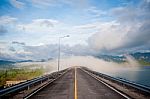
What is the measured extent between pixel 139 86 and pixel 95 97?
3415 millimetres

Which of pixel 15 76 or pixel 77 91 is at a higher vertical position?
pixel 77 91

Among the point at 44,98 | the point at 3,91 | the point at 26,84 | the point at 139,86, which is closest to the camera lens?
the point at 3,91

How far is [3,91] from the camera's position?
606 inches

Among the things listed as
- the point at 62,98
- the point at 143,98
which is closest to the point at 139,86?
the point at 143,98

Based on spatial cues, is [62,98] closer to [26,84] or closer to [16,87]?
[16,87]

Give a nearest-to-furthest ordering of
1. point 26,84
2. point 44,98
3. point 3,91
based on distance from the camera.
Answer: point 3,91, point 44,98, point 26,84

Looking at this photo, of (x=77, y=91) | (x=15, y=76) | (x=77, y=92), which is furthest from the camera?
(x=15, y=76)

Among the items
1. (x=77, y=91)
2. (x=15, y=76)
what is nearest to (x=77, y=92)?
(x=77, y=91)

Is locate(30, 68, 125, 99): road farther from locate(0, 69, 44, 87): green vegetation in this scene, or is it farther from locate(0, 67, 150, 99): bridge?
locate(0, 69, 44, 87): green vegetation

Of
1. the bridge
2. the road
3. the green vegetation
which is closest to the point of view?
the bridge

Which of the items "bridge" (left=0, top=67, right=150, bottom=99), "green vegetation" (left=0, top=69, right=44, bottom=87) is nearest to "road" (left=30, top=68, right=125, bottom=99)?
"bridge" (left=0, top=67, right=150, bottom=99)

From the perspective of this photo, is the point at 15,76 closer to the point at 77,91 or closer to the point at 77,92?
the point at 77,91

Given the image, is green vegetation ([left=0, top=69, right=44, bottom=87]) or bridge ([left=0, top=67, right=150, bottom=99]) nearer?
bridge ([left=0, top=67, right=150, bottom=99])

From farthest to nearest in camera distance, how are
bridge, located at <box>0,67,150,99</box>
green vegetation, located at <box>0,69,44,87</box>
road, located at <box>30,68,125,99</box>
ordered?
green vegetation, located at <box>0,69,44,87</box> → road, located at <box>30,68,125,99</box> → bridge, located at <box>0,67,150,99</box>
